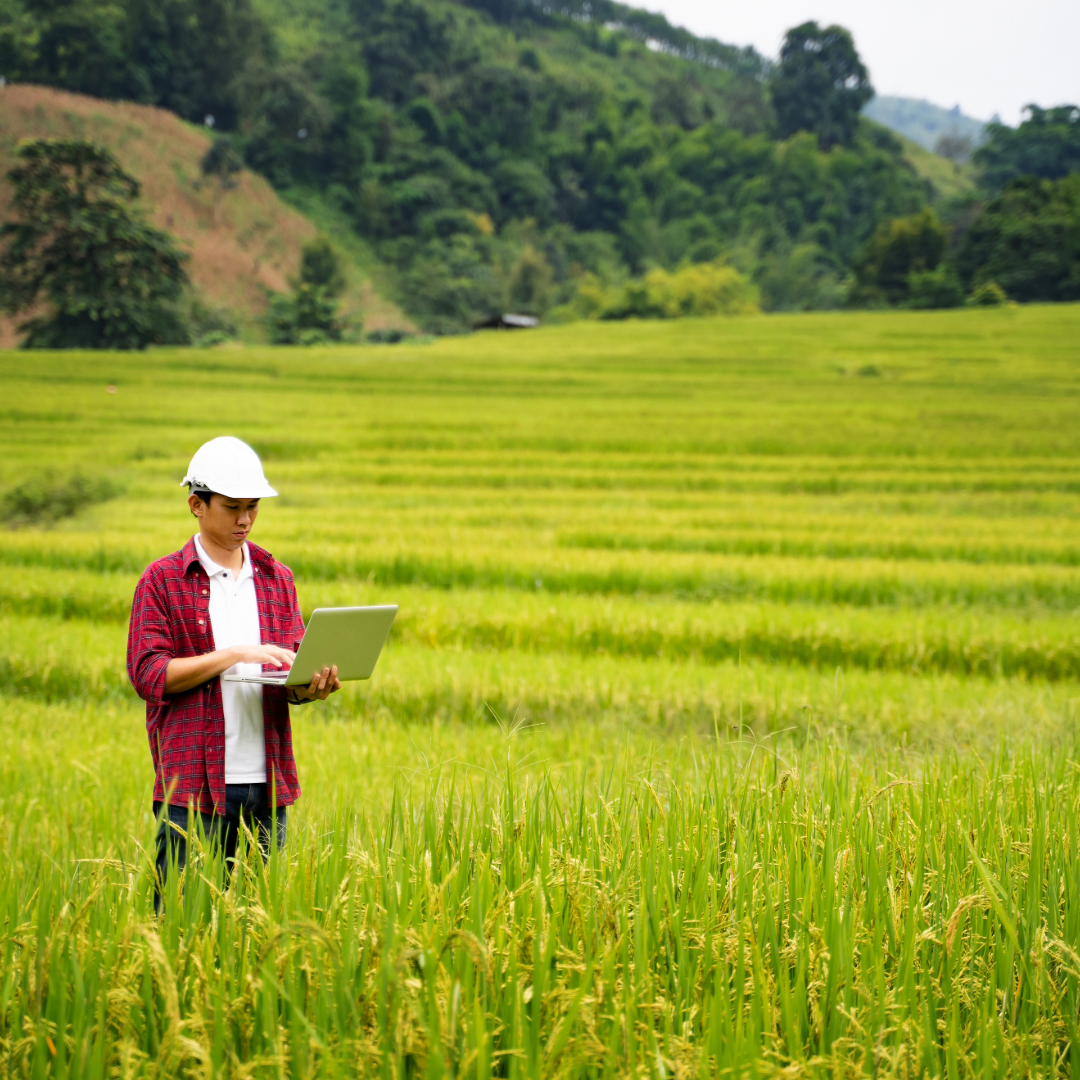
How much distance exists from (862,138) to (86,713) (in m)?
128

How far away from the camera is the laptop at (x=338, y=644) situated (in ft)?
7.71

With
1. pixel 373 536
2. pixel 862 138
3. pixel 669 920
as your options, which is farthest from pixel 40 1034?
pixel 862 138

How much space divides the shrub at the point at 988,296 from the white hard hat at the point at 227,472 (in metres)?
60.5

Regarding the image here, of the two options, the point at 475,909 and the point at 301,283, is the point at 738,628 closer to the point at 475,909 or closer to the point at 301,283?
the point at 475,909

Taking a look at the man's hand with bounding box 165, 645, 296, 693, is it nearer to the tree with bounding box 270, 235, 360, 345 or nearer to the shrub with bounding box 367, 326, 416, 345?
the tree with bounding box 270, 235, 360, 345

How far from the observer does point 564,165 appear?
96375 millimetres

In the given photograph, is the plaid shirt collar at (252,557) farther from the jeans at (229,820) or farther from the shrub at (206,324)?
the shrub at (206,324)

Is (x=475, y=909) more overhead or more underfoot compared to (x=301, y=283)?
more underfoot

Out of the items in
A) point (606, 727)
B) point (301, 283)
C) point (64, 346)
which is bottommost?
point (606, 727)

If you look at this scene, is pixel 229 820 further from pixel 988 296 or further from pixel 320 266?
pixel 988 296

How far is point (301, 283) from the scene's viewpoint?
53.3m

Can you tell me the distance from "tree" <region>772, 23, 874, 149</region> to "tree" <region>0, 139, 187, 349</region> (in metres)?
99.9

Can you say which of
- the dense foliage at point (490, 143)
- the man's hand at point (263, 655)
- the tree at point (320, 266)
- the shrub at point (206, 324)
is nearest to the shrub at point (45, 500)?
the man's hand at point (263, 655)

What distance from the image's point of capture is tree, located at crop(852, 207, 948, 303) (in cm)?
6175
